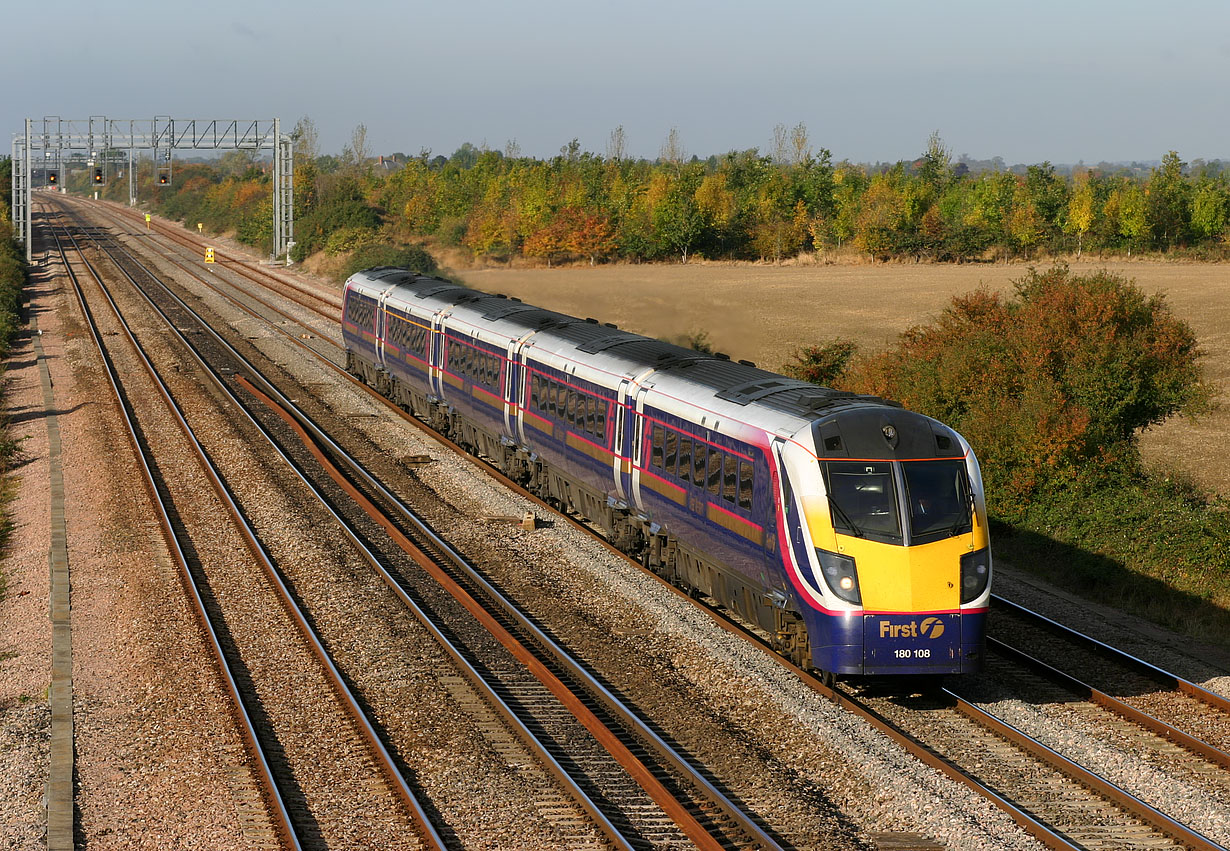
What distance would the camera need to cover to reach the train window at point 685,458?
18109 millimetres

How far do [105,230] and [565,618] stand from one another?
110m

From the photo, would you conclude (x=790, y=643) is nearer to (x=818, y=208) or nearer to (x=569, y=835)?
(x=569, y=835)

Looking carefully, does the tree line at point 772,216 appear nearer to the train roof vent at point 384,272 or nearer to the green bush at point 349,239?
the green bush at point 349,239

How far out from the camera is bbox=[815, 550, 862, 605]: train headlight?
559 inches

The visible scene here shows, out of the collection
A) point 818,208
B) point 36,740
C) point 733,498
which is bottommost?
point 36,740

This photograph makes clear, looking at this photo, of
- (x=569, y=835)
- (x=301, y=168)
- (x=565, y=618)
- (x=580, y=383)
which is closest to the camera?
(x=569, y=835)

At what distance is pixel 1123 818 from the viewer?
1216 centimetres

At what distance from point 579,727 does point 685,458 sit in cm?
512

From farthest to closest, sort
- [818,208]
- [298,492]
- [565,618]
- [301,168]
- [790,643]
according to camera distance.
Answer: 1. [301,168]
2. [818,208]
3. [298,492]
4. [565,618]
5. [790,643]

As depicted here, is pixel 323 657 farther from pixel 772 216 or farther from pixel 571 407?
pixel 772 216

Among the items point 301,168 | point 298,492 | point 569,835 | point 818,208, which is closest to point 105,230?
point 301,168

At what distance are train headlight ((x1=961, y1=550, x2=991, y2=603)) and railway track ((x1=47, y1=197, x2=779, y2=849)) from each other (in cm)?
378

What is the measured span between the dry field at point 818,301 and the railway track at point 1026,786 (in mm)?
18861

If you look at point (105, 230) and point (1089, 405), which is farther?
point (105, 230)
